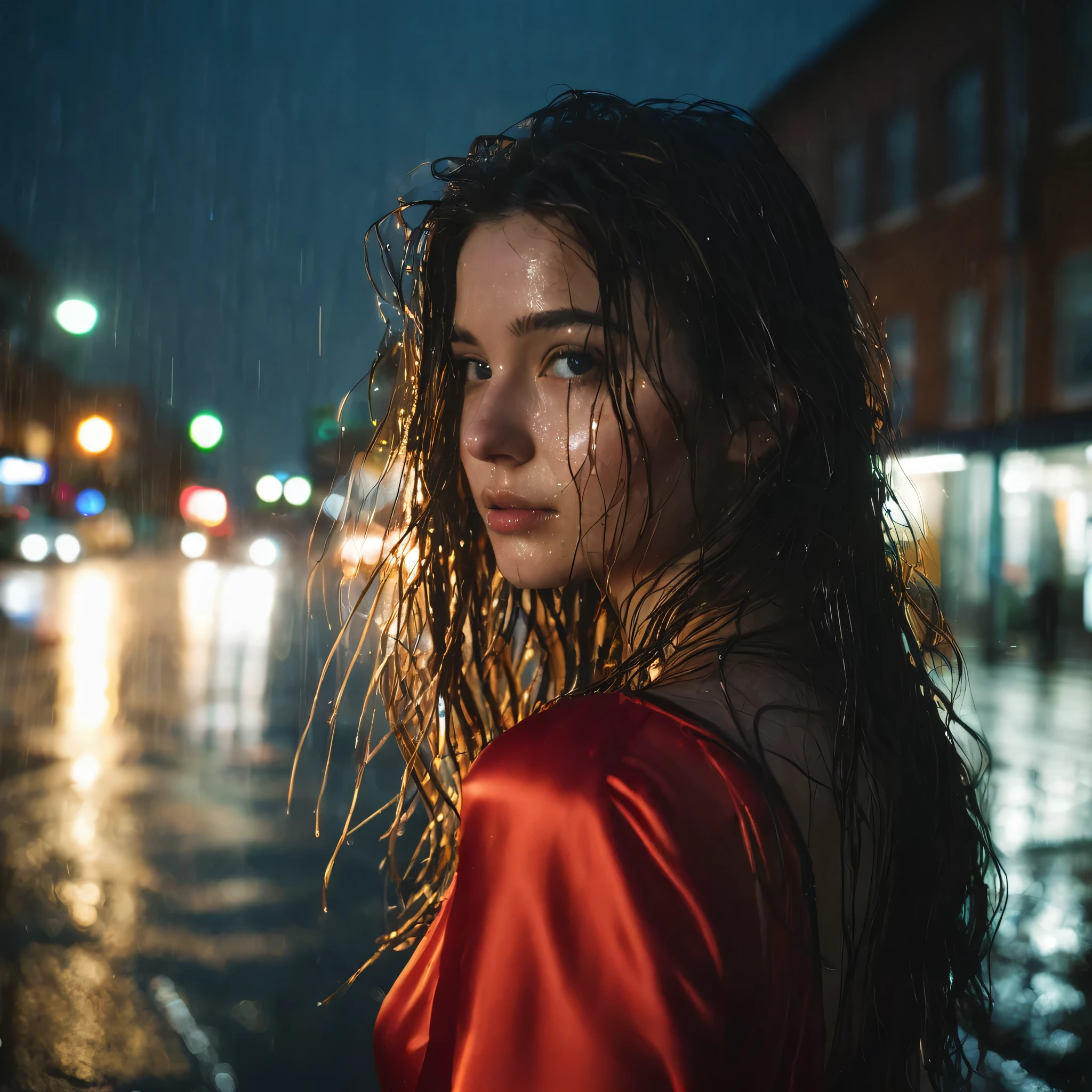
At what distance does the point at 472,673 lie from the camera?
175cm

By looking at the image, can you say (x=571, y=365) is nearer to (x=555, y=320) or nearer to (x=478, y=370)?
(x=555, y=320)

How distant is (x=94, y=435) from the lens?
7.89 m

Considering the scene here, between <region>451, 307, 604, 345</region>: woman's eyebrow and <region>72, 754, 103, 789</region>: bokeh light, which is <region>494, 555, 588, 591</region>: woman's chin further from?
<region>72, 754, 103, 789</region>: bokeh light

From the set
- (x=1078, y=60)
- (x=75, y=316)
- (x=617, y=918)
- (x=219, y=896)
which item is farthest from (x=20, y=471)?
(x=617, y=918)

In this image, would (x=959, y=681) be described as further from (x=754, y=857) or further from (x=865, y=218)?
(x=865, y=218)

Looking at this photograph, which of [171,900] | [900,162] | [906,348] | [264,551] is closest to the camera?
[171,900]

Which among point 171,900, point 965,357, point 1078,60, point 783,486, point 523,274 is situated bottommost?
point 171,900

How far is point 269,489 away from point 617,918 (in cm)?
1099

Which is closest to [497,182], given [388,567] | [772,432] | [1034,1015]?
[772,432]

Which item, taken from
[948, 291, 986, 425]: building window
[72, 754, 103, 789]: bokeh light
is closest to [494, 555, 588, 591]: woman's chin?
[72, 754, 103, 789]: bokeh light

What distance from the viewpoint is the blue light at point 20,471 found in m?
27.2

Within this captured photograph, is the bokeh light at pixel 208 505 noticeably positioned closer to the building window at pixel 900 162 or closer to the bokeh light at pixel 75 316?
the bokeh light at pixel 75 316

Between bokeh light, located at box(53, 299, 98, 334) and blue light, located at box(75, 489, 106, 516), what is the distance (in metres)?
6.36

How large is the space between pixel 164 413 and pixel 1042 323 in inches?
3133
